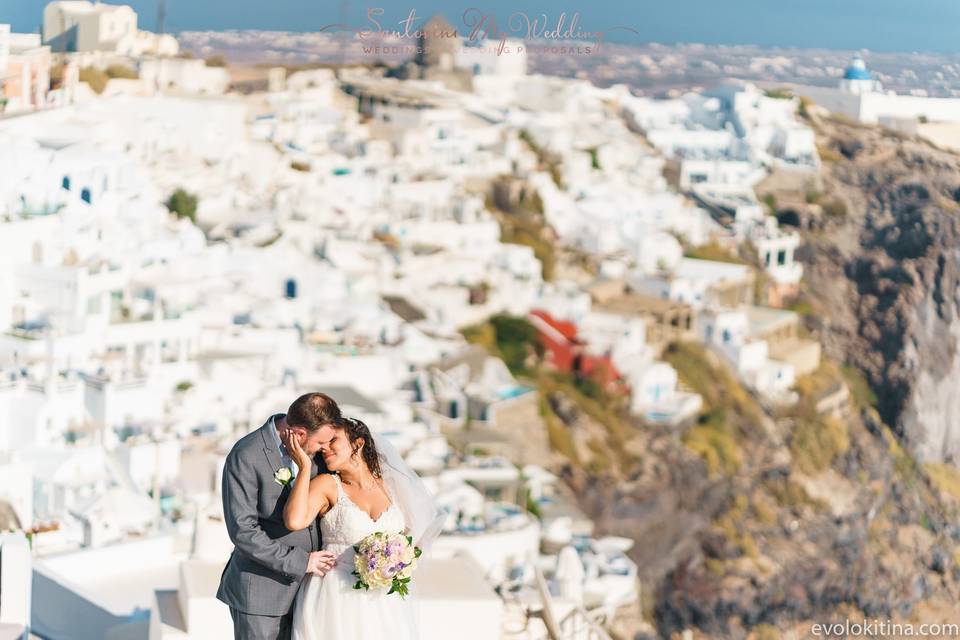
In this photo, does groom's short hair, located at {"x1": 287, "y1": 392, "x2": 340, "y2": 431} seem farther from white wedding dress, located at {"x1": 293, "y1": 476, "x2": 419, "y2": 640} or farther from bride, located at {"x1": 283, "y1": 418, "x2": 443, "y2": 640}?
white wedding dress, located at {"x1": 293, "y1": 476, "x2": 419, "y2": 640}

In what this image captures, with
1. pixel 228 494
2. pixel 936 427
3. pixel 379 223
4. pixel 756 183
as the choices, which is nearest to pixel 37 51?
pixel 379 223

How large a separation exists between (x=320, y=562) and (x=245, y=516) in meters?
0.15

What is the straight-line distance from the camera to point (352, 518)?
7.98ft

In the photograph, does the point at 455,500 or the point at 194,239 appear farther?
the point at 194,239

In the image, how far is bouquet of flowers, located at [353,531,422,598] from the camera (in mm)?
2406

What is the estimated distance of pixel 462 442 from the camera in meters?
11.4

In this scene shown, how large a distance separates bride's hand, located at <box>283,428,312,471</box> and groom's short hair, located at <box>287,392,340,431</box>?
2 centimetres

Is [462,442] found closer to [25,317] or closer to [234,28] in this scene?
[25,317]

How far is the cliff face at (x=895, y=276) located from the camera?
20.9m

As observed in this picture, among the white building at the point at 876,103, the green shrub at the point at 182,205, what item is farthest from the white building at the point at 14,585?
the white building at the point at 876,103

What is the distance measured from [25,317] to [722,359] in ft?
25.9

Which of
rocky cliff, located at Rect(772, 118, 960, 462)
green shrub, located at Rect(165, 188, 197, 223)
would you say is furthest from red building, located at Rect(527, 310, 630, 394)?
rocky cliff, located at Rect(772, 118, 960, 462)

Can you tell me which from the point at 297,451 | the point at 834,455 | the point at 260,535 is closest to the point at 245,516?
the point at 260,535

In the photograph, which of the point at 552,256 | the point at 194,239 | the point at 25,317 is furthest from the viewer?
the point at 552,256
